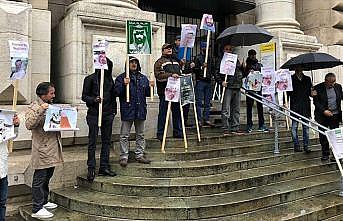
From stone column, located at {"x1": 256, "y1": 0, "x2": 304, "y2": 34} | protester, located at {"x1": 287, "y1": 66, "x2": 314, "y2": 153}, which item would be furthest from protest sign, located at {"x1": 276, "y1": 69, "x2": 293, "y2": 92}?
stone column, located at {"x1": 256, "y1": 0, "x2": 304, "y2": 34}

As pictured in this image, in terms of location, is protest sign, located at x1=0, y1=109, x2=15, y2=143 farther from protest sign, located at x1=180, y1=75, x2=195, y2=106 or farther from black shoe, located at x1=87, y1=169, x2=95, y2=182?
protest sign, located at x1=180, y1=75, x2=195, y2=106

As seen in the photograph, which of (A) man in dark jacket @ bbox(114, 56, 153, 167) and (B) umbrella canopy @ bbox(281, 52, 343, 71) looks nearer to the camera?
(A) man in dark jacket @ bbox(114, 56, 153, 167)

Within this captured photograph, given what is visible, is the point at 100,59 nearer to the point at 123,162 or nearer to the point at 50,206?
the point at 123,162

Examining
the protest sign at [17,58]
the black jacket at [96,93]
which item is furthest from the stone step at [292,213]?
the protest sign at [17,58]

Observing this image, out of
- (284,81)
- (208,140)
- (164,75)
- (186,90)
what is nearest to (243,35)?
(284,81)

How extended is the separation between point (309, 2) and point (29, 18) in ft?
33.3

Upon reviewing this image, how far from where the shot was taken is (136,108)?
20.3ft

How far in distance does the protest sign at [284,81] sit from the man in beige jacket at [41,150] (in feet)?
15.7

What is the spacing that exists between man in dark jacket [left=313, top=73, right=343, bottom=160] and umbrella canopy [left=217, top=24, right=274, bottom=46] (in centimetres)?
169

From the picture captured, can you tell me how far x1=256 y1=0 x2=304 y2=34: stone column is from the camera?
38.9 ft

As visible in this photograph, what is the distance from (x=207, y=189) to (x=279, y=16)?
8.13m

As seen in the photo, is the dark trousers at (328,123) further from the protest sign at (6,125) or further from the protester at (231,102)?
the protest sign at (6,125)

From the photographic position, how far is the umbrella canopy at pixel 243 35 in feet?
26.1

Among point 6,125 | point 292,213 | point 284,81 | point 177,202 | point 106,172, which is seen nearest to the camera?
point 6,125
